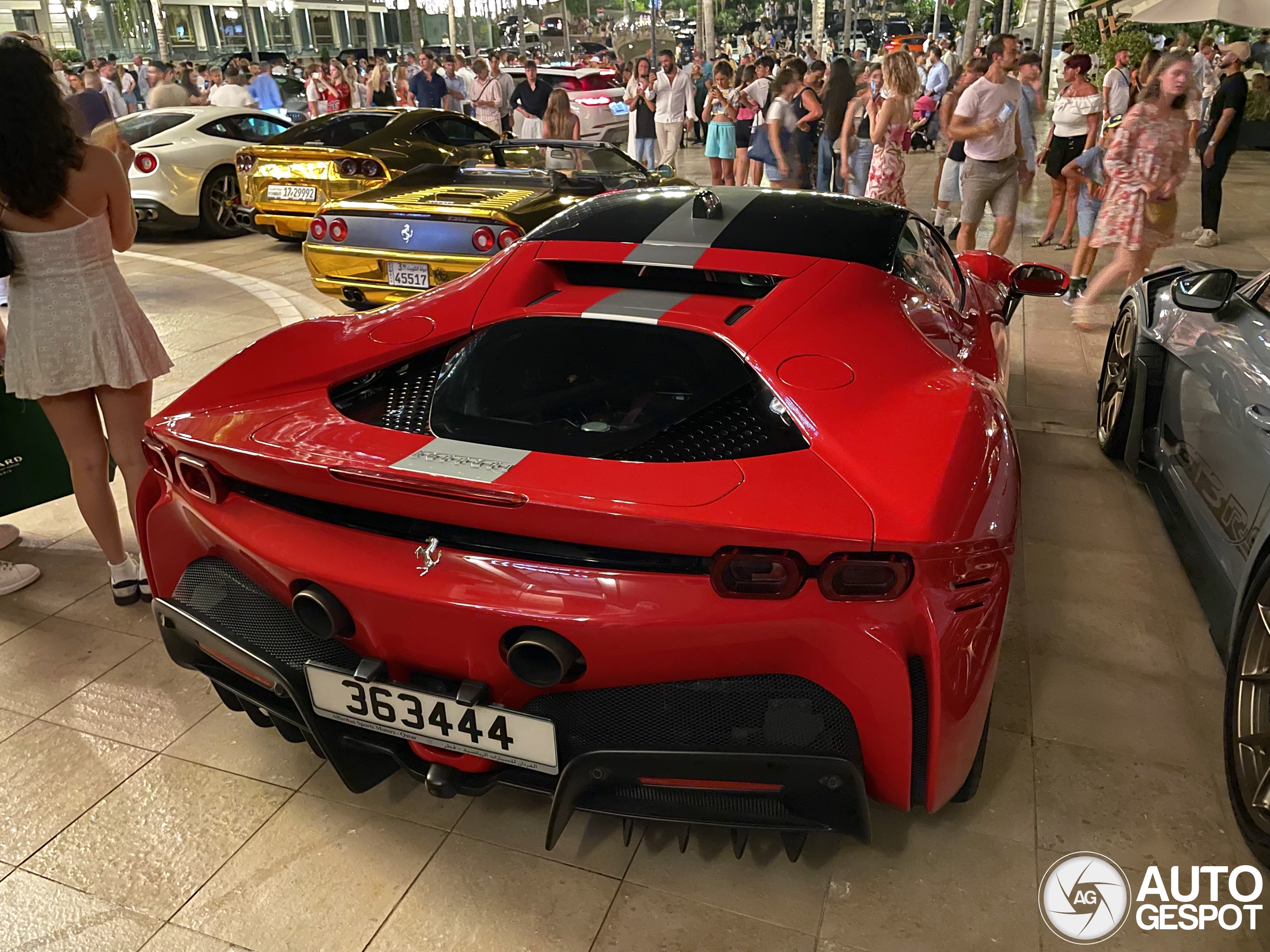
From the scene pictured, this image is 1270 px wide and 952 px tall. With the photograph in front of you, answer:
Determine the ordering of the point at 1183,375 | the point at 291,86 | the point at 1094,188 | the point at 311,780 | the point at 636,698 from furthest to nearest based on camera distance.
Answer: the point at 291,86 < the point at 1094,188 < the point at 1183,375 < the point at 311,780 < the point at 636,698

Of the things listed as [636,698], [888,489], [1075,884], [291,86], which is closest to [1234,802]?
[1075,884]

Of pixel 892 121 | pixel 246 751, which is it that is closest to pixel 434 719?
pixel 246 751

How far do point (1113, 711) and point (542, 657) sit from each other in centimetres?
172

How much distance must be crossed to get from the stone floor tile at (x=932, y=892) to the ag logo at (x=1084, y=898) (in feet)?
0.12

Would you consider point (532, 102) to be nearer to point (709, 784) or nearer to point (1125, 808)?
point (1125, 808)

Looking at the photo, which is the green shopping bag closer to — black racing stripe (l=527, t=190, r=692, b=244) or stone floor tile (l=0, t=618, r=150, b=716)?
stone floor tile (l=0, t=618, r=150, b=716)

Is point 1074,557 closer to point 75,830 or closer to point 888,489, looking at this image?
point 888,489

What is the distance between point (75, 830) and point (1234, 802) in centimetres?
267

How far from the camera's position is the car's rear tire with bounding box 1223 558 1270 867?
2020 millimetres

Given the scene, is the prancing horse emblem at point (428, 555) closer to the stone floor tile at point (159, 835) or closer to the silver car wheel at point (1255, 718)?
the stone floor tile at point (159, 835)

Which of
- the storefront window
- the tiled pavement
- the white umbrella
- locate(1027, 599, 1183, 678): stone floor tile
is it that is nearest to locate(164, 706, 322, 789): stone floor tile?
the tiled pavement

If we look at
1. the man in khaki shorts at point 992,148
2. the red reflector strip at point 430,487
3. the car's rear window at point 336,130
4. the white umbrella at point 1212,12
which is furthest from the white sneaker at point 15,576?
the white umbrella at point 1212,12

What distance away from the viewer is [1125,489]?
152 inches

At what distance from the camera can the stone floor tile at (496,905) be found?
1902 millimetres
